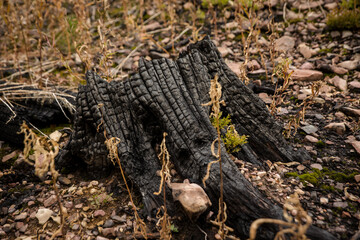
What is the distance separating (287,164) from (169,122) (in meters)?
1.48

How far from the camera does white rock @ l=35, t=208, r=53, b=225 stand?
8.88ft

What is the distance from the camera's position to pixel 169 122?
9.50ft

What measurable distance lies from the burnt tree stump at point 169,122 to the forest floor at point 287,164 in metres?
0.28

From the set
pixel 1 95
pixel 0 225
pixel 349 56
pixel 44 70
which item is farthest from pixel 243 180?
pixel 44 70

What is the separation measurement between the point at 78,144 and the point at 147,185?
1.08 m

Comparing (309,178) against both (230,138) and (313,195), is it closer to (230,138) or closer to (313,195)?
(313,195)

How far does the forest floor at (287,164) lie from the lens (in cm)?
255

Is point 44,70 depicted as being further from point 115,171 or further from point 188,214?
point 188,214

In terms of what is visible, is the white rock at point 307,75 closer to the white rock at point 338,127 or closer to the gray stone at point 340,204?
the white rock at point 338,127

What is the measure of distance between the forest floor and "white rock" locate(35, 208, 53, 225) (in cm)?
2

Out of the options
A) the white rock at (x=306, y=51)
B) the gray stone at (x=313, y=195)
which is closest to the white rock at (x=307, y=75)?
the white rock at (x=306, y=51)

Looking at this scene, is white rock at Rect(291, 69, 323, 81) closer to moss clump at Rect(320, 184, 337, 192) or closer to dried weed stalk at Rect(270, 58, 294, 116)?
dried weed stalk at Rect(270, 58, 294, 116)

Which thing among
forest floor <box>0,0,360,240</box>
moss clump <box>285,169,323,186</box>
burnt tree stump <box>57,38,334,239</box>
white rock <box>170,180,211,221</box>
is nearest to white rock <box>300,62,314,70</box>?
forest floor <box>0,0,360,240</box>

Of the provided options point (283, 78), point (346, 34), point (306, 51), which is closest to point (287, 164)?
point (283, 78)
